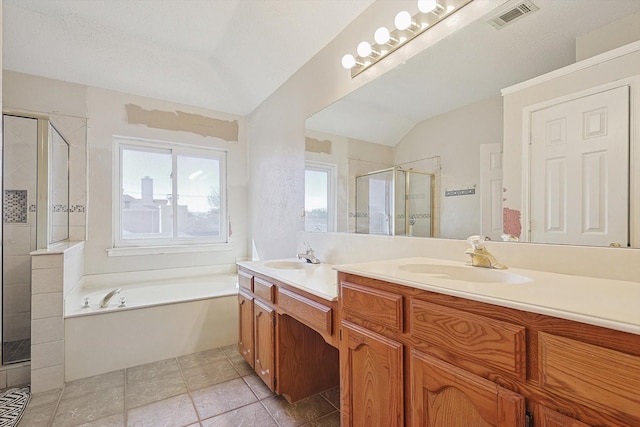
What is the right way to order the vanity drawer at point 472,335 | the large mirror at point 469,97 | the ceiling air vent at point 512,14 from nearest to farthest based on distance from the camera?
the vanity drawer at point 472,335 → the large mirror at point 469,97 → the ceiling air vent at point 512,14

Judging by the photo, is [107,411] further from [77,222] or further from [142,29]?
[142,29]

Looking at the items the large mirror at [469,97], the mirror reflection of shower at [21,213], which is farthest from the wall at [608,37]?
the mirror reflection of shower at [21,213]

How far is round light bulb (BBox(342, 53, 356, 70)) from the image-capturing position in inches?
75.9

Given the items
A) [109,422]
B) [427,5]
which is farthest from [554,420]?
[109,422]

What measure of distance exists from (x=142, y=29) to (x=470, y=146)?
8.93 feet

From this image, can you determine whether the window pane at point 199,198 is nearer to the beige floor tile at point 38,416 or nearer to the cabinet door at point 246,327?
the cabinet door at point 246,327

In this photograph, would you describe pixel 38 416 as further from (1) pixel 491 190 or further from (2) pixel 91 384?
(1) pixel 491 190

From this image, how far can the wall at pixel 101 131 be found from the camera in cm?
262

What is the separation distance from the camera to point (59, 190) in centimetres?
261

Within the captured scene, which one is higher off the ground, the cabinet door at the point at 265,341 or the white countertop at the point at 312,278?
the white countertop at the point at 312,278

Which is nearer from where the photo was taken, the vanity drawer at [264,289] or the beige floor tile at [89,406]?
the beige floor tile at [89,406]

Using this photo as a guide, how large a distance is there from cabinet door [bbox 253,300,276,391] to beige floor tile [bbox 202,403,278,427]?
0.47 feet

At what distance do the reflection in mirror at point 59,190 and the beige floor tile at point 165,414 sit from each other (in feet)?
5.07

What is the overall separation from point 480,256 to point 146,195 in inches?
127
